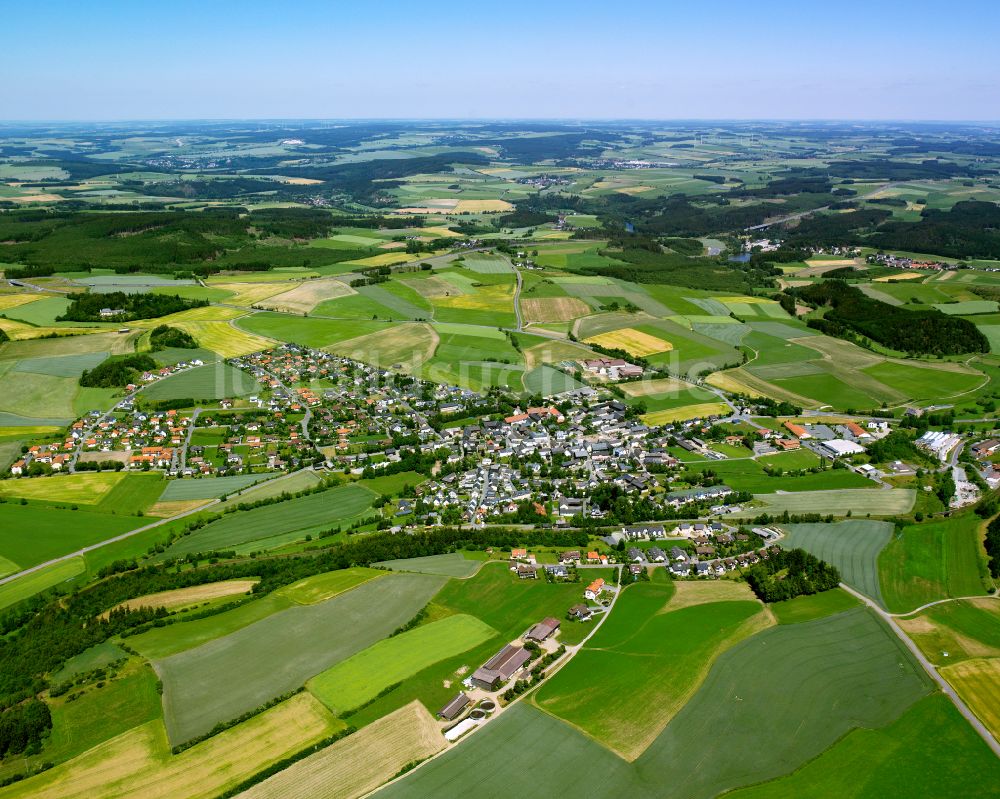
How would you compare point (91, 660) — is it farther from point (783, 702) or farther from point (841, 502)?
point (841, 502)

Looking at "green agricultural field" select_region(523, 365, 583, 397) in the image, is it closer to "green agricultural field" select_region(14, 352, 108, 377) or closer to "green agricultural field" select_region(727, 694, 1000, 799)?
"green agricultural field" select_region(727, 694, 1000, 799)

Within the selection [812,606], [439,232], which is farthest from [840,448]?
[439,232]

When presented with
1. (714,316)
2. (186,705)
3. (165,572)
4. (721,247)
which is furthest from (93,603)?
(721,247)

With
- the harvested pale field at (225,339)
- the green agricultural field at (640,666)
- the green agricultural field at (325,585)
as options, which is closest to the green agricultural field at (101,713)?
the green agricultural field at (325,585)

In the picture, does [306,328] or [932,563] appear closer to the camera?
[932,563]

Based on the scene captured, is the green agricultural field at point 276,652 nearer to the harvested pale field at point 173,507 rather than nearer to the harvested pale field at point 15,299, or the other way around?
the harvested pale field at point 173,507

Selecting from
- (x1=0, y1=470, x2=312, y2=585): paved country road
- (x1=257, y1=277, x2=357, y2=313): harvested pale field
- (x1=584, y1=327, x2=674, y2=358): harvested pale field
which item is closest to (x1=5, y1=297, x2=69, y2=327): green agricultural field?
(x1=257, y1=277, x2=357, y2=313): harvested pale field

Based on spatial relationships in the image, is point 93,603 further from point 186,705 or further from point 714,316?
point 714,316

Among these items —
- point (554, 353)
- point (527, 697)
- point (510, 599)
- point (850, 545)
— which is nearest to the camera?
point (527, 697)
